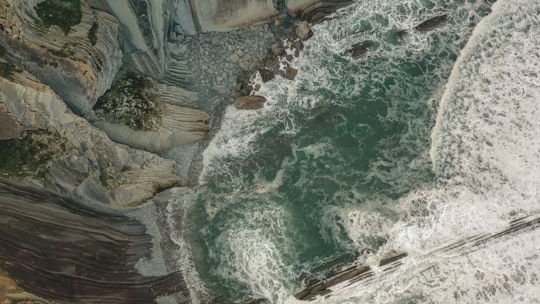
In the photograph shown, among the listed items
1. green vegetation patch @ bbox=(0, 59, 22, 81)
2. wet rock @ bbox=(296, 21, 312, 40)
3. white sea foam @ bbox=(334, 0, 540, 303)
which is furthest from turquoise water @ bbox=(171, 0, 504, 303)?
green vegetation patch @ bbox=(0, 59, 22, 81)

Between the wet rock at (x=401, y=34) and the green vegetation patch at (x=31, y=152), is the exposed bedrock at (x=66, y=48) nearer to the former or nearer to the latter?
the green vegetation patch at (x=31, y=152)

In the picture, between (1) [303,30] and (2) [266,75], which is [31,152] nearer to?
(2) [266,75]

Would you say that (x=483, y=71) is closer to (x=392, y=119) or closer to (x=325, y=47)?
(x=392, y=119)

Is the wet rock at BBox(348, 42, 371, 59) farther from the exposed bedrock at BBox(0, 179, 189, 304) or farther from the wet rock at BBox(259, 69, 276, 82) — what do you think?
the exposed bedrock at BBox(0, 179, 189, 304)

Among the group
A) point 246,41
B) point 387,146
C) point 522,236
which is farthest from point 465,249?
point 246,41

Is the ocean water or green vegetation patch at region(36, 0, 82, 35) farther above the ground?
green vegetation patch at region(36, 0, 82, 35)

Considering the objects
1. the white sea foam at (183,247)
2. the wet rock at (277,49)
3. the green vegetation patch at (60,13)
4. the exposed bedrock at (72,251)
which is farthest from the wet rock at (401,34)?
the exposed bedrock at (72,251)
